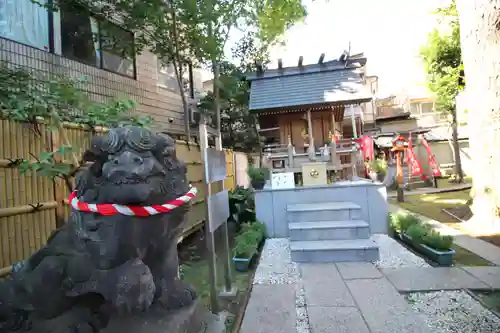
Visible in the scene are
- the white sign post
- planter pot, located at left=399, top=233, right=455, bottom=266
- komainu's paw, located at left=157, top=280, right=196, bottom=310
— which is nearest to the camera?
komainu's paw, located at left=157, top=280, right=196, bottom=310

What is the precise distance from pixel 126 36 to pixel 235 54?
5273mm

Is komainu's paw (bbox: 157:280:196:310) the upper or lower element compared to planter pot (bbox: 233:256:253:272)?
upper

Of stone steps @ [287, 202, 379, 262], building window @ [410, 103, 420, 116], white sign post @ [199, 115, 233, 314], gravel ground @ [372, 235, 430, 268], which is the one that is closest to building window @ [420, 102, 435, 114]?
building window @ [410, 103, 420, 116]

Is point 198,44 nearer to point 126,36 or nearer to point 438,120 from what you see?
point 126,36

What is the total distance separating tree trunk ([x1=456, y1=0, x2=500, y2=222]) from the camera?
3.99 meters

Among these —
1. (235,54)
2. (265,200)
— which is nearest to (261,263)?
(265,200)

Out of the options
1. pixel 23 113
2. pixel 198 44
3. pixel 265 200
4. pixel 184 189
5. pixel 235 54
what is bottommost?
pixel 265 200

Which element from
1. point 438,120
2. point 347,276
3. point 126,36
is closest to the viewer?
point 347,276

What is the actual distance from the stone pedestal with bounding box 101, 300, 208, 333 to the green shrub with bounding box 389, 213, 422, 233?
190 inches

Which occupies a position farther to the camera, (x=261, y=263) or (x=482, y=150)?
(x=482, y=150)

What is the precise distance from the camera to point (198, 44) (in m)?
7.16

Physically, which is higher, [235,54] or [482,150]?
[235,54]

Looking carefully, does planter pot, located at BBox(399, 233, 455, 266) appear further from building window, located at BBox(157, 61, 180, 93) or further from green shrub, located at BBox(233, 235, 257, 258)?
building window, located at BBox(157, 61, 180, 93)

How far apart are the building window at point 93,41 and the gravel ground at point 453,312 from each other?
7.66 meters
